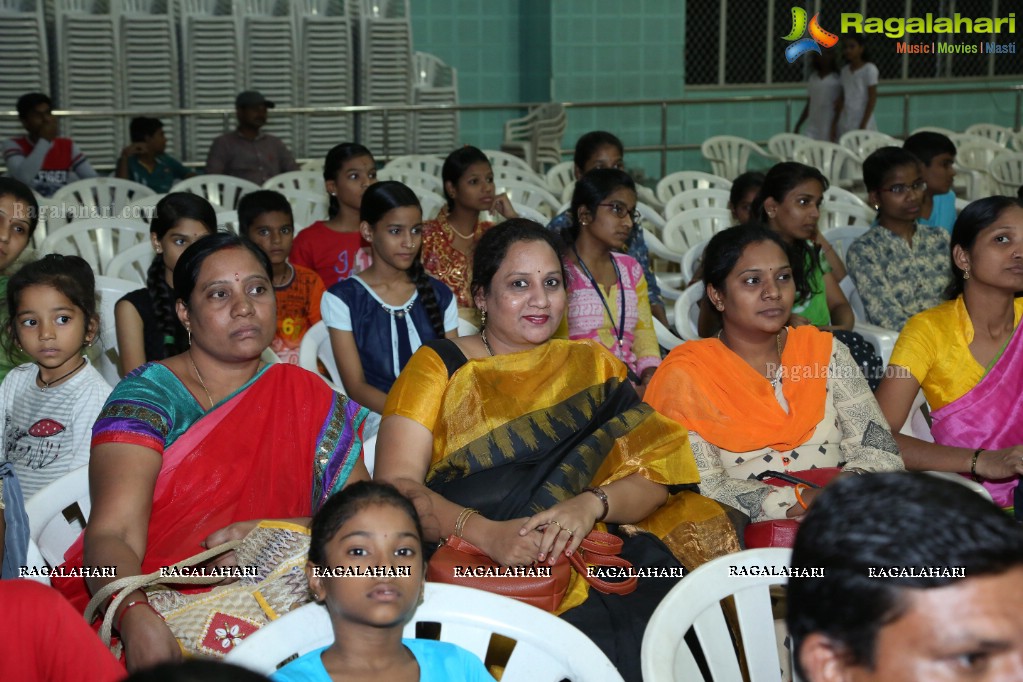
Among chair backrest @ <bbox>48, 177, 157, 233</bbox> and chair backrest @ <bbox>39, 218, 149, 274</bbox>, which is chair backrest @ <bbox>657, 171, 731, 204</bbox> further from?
chair backrest @ <bbox>39, 218, 149, 274</bbox>

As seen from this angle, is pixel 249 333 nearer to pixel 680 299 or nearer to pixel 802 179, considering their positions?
pixel 680 299

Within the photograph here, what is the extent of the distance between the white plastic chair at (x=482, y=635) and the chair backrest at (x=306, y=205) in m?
3.95

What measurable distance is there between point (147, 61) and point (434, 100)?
7.69 feet

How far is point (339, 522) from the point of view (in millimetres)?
1584

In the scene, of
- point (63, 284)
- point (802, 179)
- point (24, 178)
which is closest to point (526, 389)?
point (63, 284)

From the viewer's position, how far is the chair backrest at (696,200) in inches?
223

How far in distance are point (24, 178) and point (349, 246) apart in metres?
2.92

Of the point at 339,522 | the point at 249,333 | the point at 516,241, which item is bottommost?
the point at 339,522

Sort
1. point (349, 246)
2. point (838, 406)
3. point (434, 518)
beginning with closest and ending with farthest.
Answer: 1. point (434, 518)
2. point (838, 406)
3. point (349, 246)

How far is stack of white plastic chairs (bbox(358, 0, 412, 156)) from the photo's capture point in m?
9.16

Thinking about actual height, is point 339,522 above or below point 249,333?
below

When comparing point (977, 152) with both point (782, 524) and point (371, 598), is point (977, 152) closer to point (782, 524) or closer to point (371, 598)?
point (782, 524)

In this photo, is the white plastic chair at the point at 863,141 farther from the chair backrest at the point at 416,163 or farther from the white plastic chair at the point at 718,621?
the white plastic chair at the point at 718,621

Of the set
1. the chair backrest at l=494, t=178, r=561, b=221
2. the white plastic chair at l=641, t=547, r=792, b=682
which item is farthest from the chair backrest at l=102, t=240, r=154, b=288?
the white plastic chair at l=641, t=547, r=792, b=682
